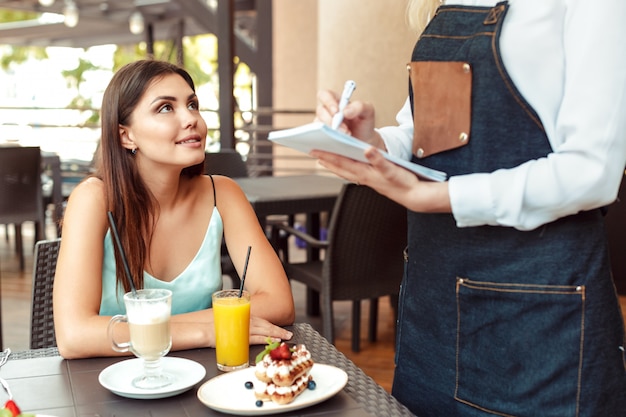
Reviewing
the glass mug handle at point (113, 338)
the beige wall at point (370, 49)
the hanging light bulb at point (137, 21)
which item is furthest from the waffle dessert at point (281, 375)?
the hanging light bulb at point (137, 21)

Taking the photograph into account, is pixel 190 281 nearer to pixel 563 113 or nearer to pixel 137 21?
pixel 563 113

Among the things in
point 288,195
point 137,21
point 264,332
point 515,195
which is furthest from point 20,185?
point 137,21

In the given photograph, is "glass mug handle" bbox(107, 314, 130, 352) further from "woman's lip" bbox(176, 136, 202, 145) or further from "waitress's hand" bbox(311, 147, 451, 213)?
"woman's lip" bbox(176, 136, 202, 145)

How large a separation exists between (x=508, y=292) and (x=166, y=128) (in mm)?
919

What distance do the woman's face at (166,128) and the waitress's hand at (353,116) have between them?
527 mm

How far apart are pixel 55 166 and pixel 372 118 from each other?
424 cm

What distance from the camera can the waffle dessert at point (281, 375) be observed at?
1044 mm

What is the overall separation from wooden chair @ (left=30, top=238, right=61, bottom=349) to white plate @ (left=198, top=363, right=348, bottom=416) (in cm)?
80

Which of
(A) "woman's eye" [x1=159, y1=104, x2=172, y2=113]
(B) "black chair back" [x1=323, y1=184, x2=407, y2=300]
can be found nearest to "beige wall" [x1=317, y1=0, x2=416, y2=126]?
(B) "black chair back" [x1=323, y1=184, x2=407, y2=300]

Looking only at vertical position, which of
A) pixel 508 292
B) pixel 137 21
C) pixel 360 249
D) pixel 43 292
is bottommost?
pixel 360 249

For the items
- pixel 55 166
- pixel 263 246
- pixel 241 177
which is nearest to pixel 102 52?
pixel 55 166

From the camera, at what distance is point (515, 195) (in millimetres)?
1103

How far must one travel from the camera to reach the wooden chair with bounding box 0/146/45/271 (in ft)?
14.8

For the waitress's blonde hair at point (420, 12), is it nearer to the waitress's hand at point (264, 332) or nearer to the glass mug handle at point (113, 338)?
the waitress's hand at point (264, 332)
